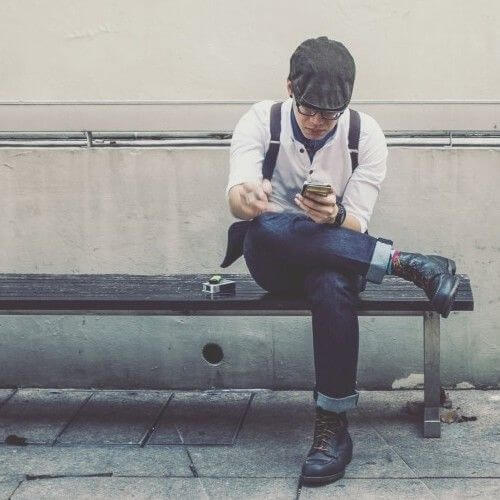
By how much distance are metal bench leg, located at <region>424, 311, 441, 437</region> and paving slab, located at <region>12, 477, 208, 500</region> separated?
1066mm

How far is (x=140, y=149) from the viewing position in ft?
16.3

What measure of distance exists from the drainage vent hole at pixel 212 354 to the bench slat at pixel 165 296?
0.51 m

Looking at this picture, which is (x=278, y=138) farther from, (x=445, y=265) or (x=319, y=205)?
(x=445, y=265)

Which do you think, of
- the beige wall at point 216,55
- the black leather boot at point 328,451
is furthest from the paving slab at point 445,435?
the beige wall at point 216,55

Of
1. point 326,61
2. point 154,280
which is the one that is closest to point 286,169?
point 326,61

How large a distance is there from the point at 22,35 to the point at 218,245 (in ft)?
4.75

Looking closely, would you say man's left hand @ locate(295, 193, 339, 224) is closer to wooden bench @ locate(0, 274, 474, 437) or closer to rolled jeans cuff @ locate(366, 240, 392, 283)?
rolled jeans cuff @ locate(366, 240, 392, 283)

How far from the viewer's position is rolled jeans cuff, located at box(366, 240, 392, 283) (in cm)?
389

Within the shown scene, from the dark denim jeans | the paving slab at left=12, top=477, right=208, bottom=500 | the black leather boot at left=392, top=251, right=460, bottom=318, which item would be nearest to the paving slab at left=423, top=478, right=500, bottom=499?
the dark denim jeans

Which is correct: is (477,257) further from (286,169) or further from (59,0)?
(59,0)

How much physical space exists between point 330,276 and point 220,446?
0.94 metres

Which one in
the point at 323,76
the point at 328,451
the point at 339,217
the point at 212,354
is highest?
the point at 323,76

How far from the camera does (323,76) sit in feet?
12.5

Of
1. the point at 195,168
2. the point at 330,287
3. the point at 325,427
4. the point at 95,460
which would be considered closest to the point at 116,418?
the point at 95,460
